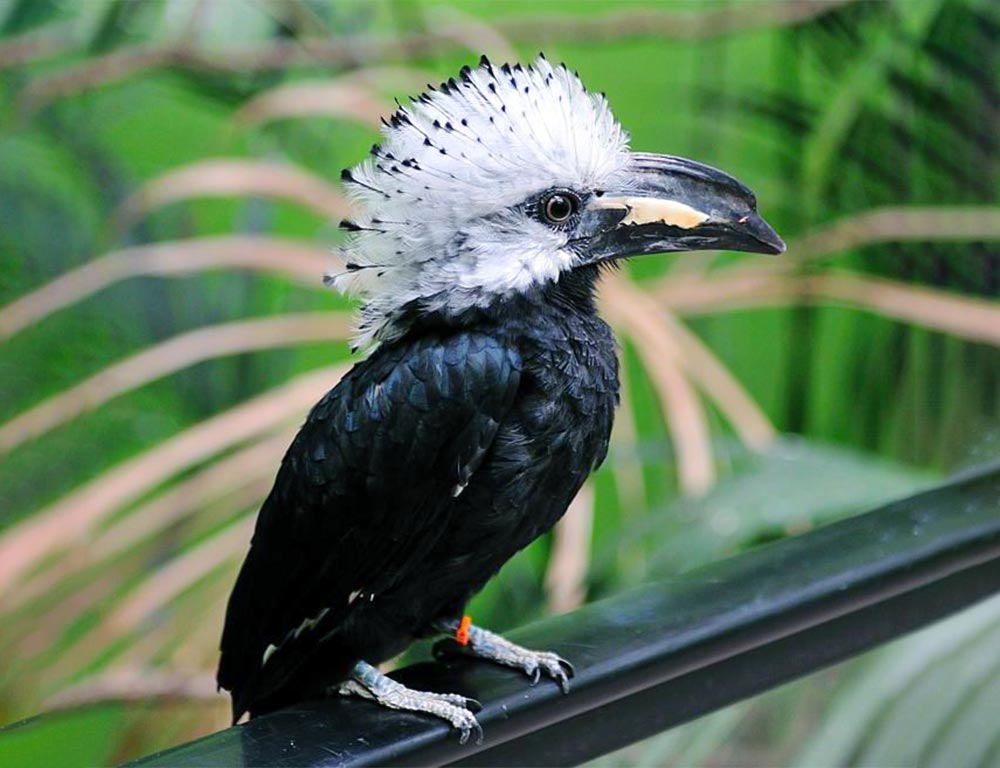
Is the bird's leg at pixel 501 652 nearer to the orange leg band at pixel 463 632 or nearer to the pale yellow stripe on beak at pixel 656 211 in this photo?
the orange leg band at pixel 463 632

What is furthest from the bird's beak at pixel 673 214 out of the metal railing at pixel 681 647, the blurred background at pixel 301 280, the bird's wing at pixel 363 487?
the blurred background at pixel 301 280

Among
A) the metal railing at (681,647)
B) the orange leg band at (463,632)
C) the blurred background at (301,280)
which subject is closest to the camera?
the metal railing at (681,647)

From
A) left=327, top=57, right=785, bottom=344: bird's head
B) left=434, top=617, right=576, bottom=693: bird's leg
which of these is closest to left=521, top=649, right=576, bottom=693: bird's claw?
left=434, top=617, right=576, bottom=693: bird's leg

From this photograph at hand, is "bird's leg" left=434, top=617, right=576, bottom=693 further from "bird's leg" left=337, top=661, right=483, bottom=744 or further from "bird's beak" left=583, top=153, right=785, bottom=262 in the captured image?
"bird's beak" left=583, top=153, right=785, bottom=262

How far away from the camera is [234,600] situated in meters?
1.05

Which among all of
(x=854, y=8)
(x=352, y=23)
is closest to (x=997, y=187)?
(x=854, y=8)

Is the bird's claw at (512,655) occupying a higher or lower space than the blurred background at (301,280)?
lower

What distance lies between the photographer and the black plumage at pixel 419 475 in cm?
95

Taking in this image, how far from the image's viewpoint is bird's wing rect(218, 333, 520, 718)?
94cm

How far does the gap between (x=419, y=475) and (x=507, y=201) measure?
21 cm

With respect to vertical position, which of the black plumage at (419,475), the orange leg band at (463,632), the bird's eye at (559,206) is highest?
the bird's eye at (559,206)

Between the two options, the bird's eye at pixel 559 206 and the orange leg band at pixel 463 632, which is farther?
the orange leg band at pixel 463 632

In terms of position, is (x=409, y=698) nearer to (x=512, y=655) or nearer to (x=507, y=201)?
(x=512, y=655)

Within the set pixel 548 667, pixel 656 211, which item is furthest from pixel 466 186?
pixel 548 667
